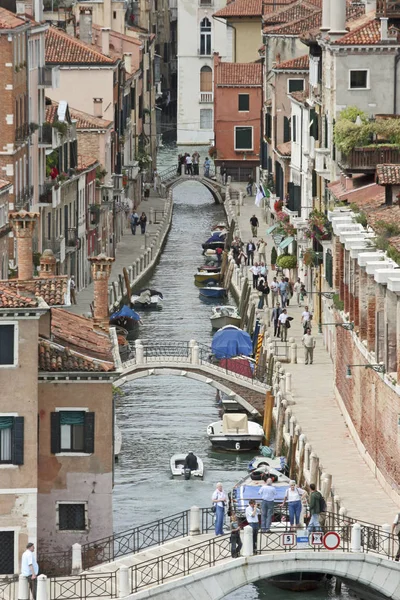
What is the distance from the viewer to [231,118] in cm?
14725

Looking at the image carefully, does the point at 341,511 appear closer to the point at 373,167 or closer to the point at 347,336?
the point at 347,336

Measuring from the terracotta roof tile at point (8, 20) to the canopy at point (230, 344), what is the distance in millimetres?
12982

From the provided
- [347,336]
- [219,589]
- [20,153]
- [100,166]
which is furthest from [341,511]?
[100,166]

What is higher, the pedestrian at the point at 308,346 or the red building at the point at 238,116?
the red building at the point at 238,116

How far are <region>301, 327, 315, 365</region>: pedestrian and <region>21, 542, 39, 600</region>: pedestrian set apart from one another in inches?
1161

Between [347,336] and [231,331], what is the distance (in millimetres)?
17506

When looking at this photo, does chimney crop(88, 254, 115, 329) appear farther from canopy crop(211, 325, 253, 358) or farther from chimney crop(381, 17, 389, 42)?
chimney crop(381, 17, 389, 42)

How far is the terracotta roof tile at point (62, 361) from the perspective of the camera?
170ft

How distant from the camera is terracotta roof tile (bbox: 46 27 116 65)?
377 ft

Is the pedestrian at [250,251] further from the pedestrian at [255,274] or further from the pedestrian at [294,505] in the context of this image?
the pedestrian at [294,505]

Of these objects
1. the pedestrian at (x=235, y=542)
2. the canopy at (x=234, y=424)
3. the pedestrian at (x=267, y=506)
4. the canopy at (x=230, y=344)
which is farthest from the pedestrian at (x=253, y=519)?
the canopy at (x=230, y=344)

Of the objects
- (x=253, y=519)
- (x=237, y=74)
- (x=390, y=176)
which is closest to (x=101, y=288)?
(x=390, y=176)

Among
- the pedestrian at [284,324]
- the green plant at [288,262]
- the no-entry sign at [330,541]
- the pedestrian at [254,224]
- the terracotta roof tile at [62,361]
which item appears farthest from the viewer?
the pedestrian at [254,224]

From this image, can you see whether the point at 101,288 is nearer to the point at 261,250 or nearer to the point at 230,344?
the point at 230,344
